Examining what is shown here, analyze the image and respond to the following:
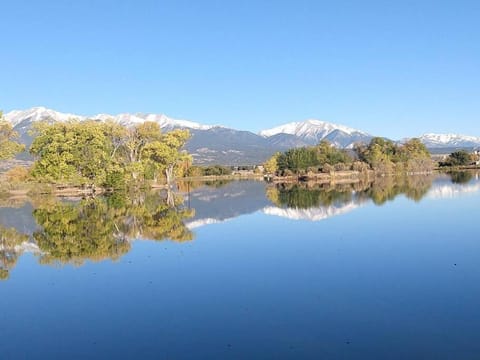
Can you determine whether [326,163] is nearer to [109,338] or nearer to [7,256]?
[7,256]

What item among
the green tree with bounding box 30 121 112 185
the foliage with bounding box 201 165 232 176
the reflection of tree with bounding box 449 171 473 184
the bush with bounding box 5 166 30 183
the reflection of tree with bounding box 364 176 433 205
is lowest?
the reflection of tree with bounding box 449 171 473 184

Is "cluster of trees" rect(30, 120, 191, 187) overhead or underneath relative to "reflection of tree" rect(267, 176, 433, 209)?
overhead

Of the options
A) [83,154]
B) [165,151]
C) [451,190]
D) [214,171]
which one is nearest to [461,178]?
[451,190]

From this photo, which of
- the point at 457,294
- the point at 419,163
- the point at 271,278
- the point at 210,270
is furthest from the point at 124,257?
the point at 419,163

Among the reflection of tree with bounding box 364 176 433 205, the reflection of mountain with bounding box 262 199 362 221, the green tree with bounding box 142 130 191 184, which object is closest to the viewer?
the reflection of mountain with bounding box 262 199 362 221

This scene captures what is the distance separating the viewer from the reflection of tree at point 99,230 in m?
17.5

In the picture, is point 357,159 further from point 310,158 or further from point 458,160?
point 458,160

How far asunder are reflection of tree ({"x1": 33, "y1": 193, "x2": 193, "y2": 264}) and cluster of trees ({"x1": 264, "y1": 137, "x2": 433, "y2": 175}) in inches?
2680

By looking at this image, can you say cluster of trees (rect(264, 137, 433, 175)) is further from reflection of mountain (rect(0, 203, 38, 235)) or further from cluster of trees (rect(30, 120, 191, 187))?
reflection of mountain (rect(0, 203, 38, 235))

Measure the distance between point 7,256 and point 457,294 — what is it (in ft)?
50.2

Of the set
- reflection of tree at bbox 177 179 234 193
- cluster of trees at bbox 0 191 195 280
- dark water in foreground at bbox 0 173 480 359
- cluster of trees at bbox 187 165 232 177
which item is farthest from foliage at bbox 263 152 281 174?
dark water in foreground at bbox 0 173 480 359

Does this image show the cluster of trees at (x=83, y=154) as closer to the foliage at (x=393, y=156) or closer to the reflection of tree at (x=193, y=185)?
the reflection of tree at (x=193, y=185)

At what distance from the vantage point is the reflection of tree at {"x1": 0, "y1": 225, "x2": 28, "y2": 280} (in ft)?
51.2

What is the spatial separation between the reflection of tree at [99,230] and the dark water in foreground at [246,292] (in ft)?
0.45
